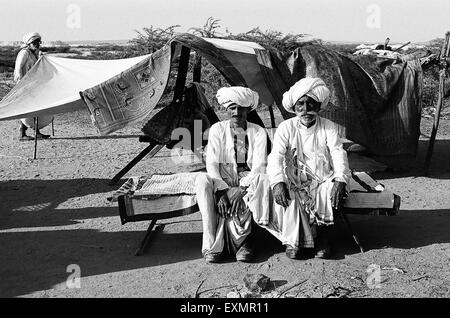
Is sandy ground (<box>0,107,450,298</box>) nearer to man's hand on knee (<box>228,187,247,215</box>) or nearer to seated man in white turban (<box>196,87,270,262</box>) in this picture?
seated man in white turban (<box>196,87,270,262</box>)

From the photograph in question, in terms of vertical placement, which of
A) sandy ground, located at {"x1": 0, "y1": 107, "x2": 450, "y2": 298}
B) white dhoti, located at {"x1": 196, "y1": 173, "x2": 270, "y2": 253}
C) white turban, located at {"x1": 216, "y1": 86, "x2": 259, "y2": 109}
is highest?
white turban, located at {"x1": 216, "y1": 86, "x2": 259, "y2": 109}

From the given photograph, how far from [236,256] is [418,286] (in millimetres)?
1394

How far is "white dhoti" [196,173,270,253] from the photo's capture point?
4.73 meters

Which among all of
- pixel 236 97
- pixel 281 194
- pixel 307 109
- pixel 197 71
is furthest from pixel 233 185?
pixel 197 71

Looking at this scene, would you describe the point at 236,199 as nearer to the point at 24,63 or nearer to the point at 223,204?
the point at 223,204

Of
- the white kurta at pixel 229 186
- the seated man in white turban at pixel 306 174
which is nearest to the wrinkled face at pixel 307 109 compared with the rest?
the seated man in white turban at pixel 306 174

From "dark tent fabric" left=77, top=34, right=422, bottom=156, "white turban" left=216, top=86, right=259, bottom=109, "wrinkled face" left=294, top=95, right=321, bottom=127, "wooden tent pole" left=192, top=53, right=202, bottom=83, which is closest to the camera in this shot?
"wrinkled face" left=294, top=95, right=321, bottom=127

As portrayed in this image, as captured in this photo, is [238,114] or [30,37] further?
[30,37]

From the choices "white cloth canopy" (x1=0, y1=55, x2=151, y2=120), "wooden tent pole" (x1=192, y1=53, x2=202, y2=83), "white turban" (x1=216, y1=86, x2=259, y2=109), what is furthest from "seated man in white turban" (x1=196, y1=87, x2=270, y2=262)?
"wooden tent pole" (x1=192, y1=53, x2=202, y2=83)

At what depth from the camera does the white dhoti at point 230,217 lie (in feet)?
15.5

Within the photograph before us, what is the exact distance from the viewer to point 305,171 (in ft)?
16.2

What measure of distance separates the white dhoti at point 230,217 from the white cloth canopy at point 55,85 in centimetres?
263

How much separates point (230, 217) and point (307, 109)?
1.08 meters

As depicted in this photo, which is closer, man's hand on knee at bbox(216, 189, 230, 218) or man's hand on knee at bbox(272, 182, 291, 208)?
man's hand on knee at bbox(272, 182, 291, 208)
